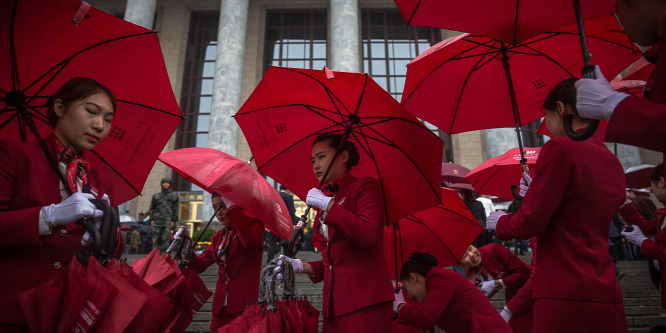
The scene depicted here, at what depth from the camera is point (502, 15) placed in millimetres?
2350

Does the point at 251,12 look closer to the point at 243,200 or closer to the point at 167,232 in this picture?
the point at 167,232

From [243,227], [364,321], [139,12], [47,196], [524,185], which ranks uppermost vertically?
[139,12]

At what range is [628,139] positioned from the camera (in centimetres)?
126

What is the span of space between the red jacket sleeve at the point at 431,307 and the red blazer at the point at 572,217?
3.02 feet

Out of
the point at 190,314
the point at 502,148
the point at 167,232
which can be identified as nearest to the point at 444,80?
the point at 190,314

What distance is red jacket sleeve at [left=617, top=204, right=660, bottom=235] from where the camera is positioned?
4.13m

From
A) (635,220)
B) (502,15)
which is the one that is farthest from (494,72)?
(635,220)

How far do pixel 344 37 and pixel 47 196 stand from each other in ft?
50.6

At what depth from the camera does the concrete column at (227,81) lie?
15.4 metres

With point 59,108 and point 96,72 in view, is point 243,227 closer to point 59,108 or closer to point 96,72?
point 96,72

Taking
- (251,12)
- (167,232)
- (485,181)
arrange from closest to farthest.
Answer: (485,181) < (167,232) < (251,12)

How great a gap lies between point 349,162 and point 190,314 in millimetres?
1989

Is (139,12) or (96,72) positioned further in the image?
(139,12)

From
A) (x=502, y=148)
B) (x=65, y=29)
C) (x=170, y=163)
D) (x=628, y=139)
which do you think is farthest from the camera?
(x=502, y=148)
